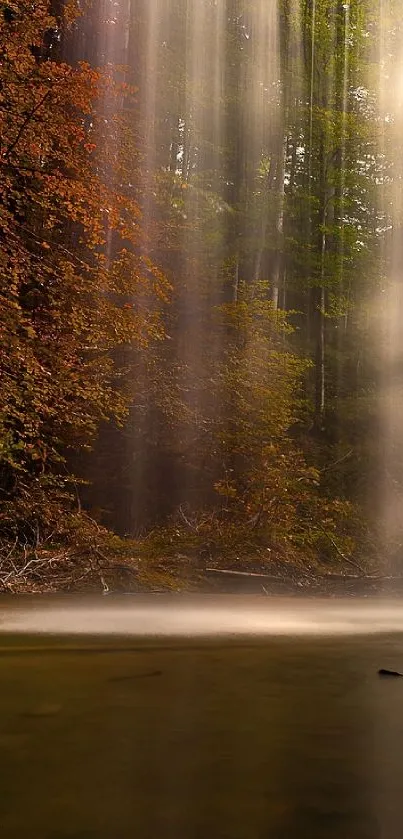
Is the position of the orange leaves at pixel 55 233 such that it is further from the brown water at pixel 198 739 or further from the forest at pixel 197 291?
the brown water at pixel 198 739

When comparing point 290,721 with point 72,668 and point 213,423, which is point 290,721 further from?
point 213,423

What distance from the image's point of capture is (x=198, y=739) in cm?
552

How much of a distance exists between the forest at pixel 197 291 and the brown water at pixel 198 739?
422cm

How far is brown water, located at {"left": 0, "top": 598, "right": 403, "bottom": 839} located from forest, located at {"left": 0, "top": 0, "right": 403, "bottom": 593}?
4224 millimetres

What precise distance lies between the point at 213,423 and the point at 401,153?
10.9 metres

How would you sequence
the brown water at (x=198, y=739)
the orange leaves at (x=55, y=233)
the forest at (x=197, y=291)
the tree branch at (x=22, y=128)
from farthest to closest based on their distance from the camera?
the forest at (x=197, y=291) < the orange leaves at (x=55, y=233) < the tree branch at (x=22, y=128) < the brown water at (x=198, y=739)

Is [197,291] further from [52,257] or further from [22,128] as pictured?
[22,128]

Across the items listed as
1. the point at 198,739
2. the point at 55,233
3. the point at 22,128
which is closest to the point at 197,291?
the point at 55,233

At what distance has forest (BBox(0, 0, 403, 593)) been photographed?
42.0 feet

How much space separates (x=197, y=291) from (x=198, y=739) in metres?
14.6

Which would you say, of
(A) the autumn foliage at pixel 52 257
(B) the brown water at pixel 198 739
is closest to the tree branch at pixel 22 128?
(A) the autumn foliage at pixel 52 257

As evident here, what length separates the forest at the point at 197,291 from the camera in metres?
12.8

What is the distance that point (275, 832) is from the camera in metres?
3.83

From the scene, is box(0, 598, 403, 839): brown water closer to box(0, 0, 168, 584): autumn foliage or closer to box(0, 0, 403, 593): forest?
box(0, 0, 168, 584): autumn foliage
